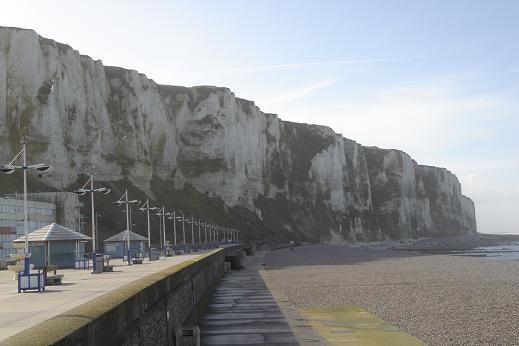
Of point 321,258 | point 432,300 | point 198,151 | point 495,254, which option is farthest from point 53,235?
point 198,151

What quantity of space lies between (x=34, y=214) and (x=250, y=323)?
125ft

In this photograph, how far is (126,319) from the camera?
8078 mm

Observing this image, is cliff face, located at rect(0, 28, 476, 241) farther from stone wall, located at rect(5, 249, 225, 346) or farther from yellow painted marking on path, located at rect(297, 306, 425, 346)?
stone wall, located at rect(5, 249, 225, 346)

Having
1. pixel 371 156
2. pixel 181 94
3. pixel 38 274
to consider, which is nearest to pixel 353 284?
pixel 38 274

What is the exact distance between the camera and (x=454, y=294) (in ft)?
82.3

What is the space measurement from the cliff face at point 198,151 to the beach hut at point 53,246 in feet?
131

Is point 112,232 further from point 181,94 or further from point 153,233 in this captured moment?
point 181,94

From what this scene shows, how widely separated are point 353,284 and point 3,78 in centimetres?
6752

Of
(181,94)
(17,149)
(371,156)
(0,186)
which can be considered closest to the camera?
(0,186)

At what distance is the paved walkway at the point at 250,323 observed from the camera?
14.9 metres

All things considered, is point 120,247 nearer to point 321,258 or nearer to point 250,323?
point 321,258

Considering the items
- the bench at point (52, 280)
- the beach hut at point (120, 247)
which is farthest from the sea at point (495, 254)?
the bench at point (52, 280)

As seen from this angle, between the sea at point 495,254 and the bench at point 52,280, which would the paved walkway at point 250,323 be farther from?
the sea at point 495,254

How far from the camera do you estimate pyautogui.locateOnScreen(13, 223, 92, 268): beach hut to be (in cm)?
3338
